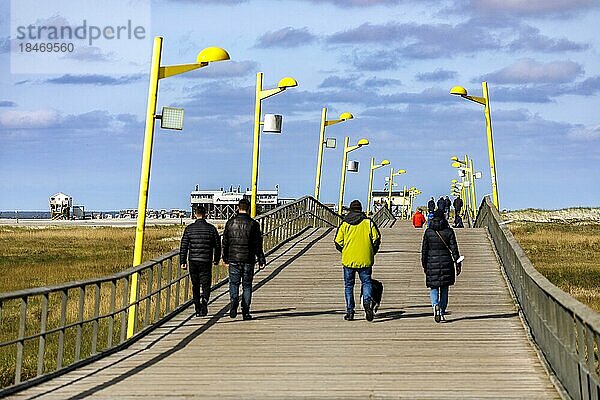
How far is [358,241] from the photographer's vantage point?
18875mm

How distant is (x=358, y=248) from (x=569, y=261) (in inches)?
1522

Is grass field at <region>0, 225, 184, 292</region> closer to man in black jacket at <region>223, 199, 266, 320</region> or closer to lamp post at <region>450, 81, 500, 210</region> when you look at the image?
lamp post at <region>450, 81, 500, 210</region>

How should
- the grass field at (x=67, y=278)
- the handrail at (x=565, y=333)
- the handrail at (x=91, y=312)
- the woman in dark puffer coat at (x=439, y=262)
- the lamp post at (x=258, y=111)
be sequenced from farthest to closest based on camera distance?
the lamp post at (x=258, y=111)
the grass field at (x=67, y=278)
the woman in dark puffer coat at (x=439, y=262)
the handrail at (x=91, y=312)
the handrail at (x=565, y=333)

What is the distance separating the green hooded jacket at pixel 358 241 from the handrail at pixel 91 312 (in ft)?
8.43

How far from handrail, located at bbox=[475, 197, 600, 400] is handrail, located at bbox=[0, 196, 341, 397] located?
4.95m

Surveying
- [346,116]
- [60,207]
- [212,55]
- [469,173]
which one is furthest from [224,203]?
[212,55]

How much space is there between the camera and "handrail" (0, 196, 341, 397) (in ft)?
42.2

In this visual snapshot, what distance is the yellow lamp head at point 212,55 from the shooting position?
784 inches

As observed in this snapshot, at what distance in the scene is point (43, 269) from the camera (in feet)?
157

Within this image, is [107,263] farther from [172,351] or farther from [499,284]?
[172,351]

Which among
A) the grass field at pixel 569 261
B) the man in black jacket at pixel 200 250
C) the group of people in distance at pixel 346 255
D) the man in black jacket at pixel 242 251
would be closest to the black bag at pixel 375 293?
the group of people in distance at pixel 346 255

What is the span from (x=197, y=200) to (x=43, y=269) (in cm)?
11624

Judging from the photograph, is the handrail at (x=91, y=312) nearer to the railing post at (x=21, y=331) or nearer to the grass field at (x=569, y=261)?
the railing post at (x=21, y=331)

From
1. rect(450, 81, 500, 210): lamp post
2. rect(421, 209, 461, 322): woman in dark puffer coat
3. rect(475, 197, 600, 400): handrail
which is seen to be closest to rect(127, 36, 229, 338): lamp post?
rect(421, 209, 461, 322): woman in dark puffer coat
